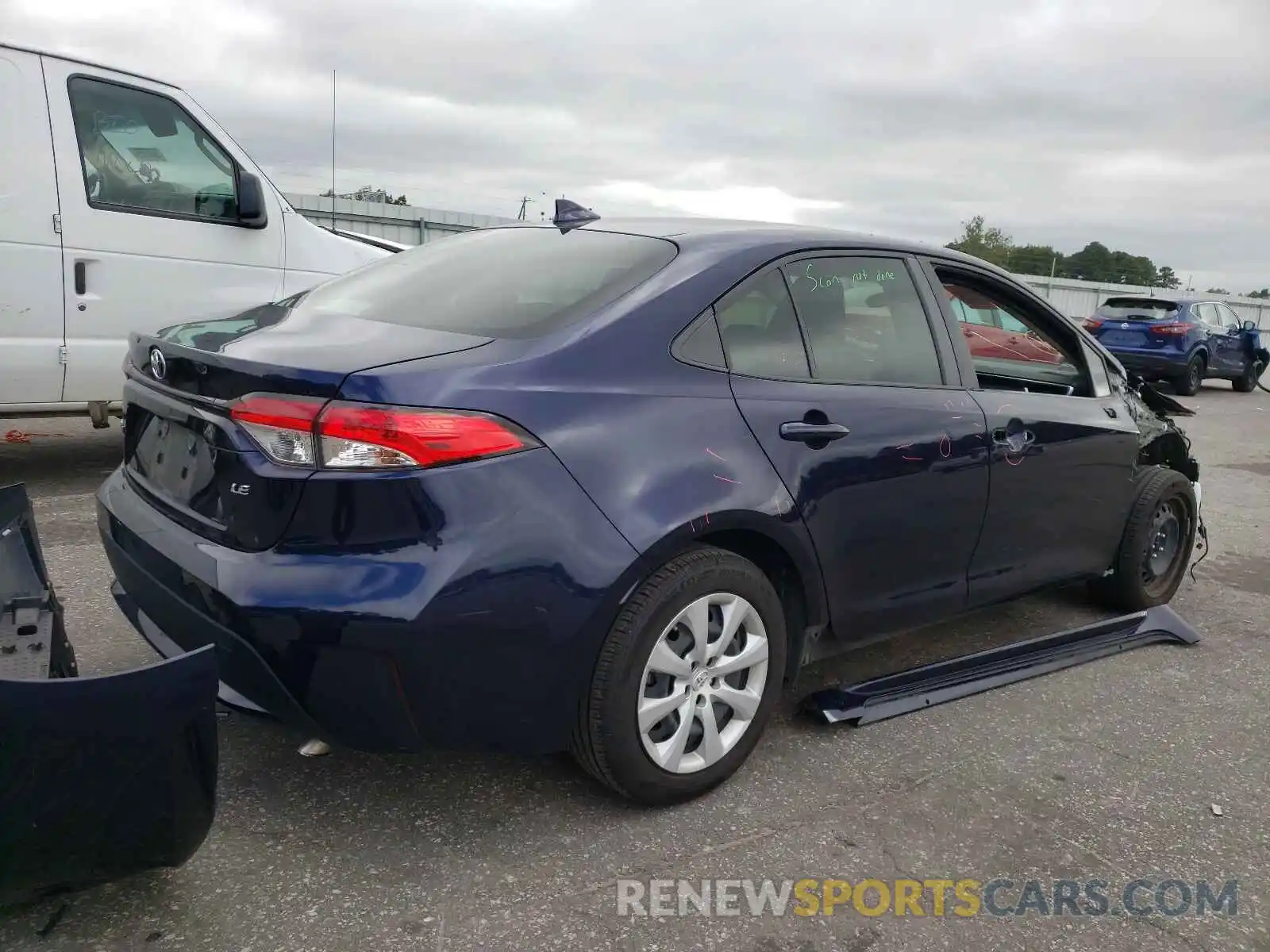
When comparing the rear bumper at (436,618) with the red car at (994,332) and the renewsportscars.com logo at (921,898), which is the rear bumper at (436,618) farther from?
the red car at (994,332)

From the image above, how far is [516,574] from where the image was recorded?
7.66 feet

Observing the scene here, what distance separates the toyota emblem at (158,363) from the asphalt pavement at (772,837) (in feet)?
3.11

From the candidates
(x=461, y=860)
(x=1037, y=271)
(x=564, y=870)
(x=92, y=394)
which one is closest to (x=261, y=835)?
(x=461, y=860)

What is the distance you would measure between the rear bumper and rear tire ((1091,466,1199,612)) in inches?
109

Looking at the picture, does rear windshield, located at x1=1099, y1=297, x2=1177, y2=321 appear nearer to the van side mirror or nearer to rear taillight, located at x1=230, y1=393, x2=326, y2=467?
the van side mirror

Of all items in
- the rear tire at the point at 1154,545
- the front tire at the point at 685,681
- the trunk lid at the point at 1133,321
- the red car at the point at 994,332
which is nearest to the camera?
the front tire at the point at 685,681

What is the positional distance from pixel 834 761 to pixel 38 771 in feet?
6.89

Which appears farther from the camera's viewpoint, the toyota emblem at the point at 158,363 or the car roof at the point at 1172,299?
the car roof at the point at 1172,299

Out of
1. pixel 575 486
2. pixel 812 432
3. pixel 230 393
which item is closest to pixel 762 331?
pixel 812 432

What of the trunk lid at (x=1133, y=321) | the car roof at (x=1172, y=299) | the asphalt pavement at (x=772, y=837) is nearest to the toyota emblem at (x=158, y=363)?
the asphalt pavement at (x=772, y=837)

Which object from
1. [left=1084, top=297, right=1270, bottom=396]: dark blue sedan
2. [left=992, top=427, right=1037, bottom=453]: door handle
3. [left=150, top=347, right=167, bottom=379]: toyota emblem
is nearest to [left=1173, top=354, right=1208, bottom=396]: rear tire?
[left=1084, top=297, right=1270, bottom=396]: dark blue sedan

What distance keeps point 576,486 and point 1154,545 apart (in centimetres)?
319

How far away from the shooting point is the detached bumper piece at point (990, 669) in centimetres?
338

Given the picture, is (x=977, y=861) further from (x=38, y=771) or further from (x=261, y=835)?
(x=38, y=771)
